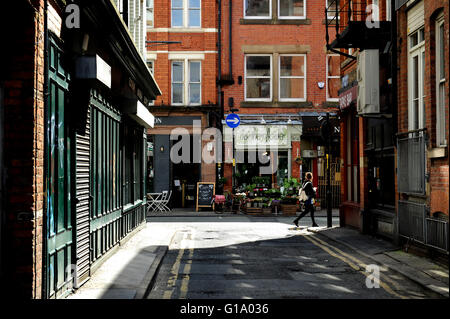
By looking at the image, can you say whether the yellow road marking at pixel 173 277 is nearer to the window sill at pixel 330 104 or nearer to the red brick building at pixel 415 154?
the red brick building at pixel 415 154

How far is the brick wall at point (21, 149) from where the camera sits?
576 centimetres

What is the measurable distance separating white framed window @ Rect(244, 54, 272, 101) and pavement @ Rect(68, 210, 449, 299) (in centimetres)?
1165

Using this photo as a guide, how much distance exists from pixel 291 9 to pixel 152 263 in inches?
791

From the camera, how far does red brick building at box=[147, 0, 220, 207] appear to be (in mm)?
26688

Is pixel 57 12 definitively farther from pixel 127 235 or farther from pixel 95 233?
pixel 127 235

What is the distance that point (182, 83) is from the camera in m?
27.1

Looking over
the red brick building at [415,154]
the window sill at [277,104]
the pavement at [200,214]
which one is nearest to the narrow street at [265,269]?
the red brick building at [415,154]

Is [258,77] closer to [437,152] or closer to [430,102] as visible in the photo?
[437,152]

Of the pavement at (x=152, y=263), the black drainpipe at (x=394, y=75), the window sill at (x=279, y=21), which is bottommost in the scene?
the pavement at (x=152, y=263)

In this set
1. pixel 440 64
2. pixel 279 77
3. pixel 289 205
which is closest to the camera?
pixel 440 64

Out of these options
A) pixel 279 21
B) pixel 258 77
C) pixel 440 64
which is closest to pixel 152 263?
pixel 440 64

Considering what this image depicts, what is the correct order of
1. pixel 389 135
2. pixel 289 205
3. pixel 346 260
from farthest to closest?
pixel 289 205 → pixel 389 135 → pixel 346 260

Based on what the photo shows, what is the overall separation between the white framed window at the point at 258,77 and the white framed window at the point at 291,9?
2.25 m

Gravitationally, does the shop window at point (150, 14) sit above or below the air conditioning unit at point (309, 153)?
above
